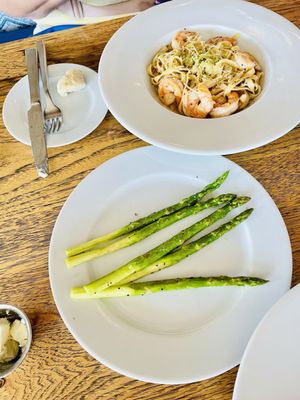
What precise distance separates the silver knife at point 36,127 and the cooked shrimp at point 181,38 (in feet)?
1.49

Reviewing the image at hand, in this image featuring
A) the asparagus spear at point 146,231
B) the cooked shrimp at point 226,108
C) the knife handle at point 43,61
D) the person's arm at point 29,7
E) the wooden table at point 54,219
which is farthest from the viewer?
the person's arm at point 29,7

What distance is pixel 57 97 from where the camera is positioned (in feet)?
4.41

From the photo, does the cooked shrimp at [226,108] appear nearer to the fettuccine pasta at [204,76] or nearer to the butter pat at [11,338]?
the fettuccine pasta at [204,76]

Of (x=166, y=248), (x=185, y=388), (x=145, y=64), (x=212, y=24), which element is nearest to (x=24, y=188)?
(x=166, y=248)

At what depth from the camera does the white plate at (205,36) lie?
112 centimetres

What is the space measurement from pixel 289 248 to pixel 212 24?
873 mm

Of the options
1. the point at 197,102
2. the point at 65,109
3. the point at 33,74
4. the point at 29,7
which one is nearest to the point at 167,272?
the point at 197,102

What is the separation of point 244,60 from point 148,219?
0.62 meters

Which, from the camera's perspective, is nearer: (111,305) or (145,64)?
(111,305)

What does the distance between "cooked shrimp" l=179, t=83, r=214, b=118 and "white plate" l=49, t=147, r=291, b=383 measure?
152 mm

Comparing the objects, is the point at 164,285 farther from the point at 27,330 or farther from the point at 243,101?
the point at 243,101

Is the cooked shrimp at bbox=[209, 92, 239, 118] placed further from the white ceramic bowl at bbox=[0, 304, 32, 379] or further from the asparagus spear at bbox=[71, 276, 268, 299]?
the white ceramic bowl at bbox=[0, 304, 32, 379]

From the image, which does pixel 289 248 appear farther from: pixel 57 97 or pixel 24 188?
pixel 57 97

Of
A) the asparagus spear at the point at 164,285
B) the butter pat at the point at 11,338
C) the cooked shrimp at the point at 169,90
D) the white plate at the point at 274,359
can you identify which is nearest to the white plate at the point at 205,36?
the cooked shrimp at the point at 169,90
